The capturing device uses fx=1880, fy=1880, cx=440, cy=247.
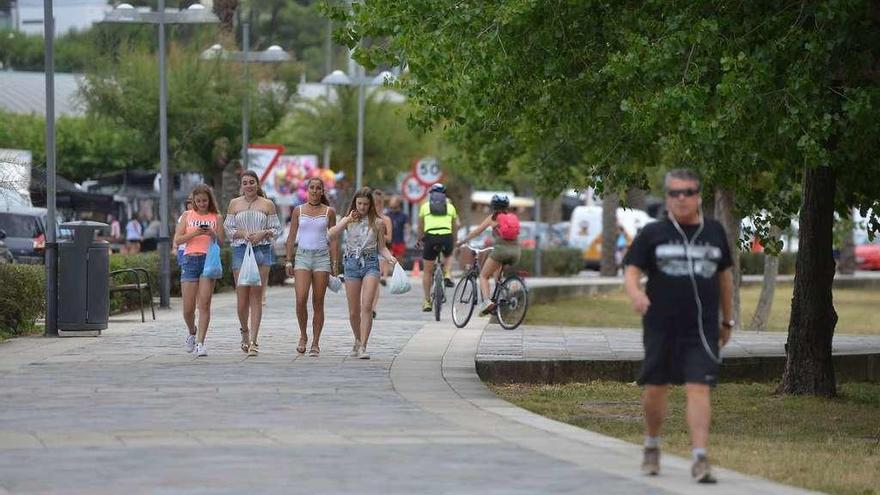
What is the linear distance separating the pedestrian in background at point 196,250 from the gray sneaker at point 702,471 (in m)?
8.66

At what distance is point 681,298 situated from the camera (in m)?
9.13

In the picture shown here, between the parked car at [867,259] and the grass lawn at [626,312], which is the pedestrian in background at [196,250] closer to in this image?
the grass lawn at [626,312]

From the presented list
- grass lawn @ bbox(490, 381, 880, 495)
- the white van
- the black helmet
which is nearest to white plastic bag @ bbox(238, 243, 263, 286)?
grass lawn @ bbox(490, 381, 880, 495)

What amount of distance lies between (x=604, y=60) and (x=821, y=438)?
14.8 feet

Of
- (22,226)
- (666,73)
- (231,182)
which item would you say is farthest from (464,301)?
(231,182)

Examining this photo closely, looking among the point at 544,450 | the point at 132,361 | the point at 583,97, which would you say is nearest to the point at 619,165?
the point at 583,97

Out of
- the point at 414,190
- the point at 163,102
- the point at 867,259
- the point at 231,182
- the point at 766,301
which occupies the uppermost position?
the point at 163,102

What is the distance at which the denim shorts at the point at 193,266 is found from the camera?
56.4 ft

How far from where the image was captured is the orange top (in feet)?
56.5

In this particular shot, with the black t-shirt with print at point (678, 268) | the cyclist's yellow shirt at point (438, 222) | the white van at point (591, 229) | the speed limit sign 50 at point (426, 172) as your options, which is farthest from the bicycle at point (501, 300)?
the white van at point (591, 229)

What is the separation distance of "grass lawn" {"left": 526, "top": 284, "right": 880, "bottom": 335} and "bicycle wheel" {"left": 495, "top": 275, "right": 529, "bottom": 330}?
4305 mm

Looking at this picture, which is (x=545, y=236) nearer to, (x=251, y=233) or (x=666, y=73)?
(x=251, y=233)

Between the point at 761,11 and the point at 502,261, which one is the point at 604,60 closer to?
the point at 761,11

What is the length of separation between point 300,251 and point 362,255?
23.4 inches
